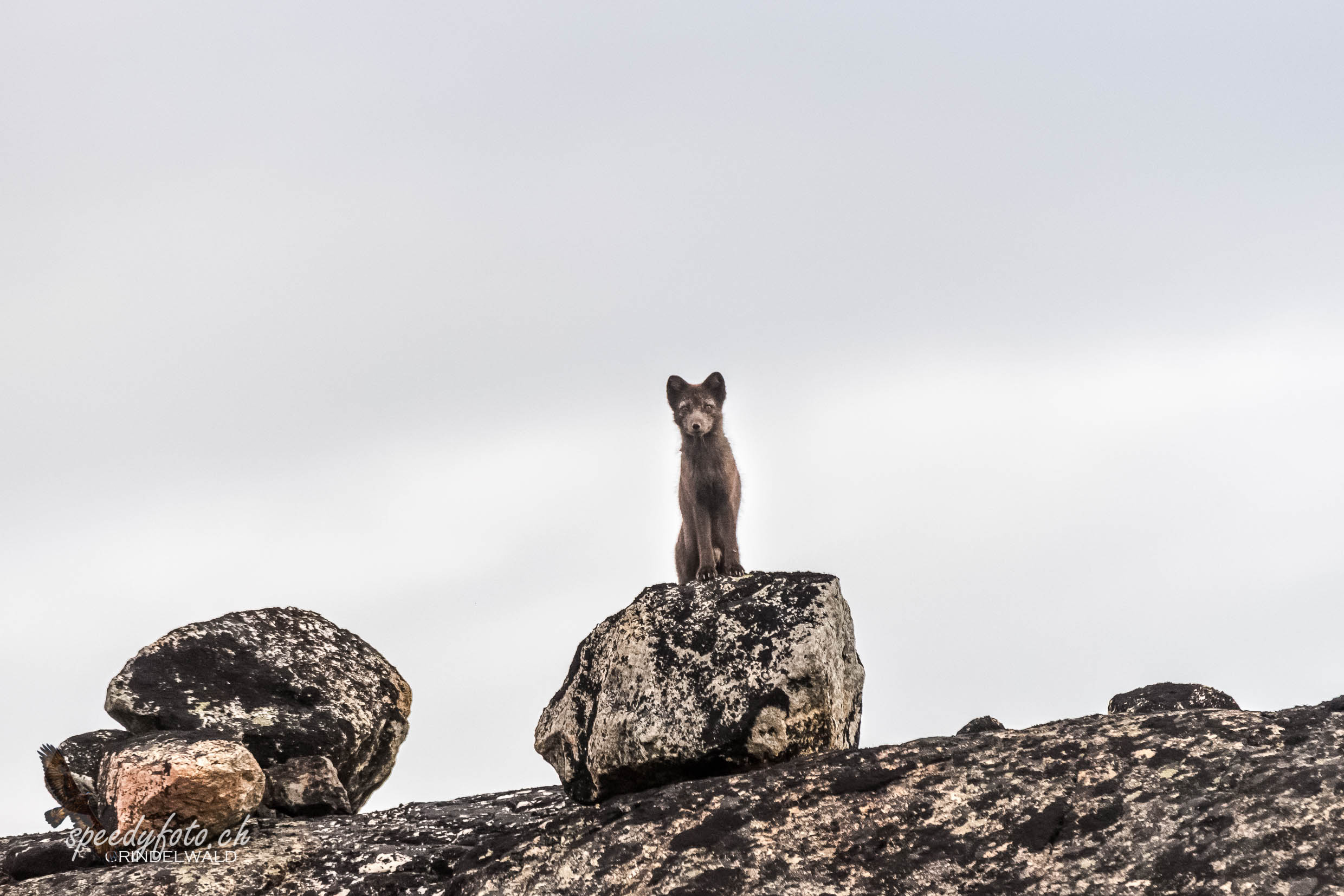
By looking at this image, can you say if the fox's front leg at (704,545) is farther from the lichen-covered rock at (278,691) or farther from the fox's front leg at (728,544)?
the lichen-covered rock at (278,691)

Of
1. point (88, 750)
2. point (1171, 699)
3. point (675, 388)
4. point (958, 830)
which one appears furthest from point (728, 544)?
point (88, 750)

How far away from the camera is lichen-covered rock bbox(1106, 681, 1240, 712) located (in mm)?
13203

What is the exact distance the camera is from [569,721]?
36.6 feet

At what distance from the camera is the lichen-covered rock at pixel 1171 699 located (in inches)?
520

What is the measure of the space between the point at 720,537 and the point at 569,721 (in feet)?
12.0

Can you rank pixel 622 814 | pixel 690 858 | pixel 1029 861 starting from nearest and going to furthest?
pixel 1029 861
pixel 690 858
pixel 622 814

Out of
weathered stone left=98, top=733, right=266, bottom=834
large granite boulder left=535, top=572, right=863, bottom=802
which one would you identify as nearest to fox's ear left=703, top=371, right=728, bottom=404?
large granite boulder left=535, top=572, right=863, bottom=802

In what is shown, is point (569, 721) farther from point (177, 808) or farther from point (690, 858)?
point (177, 808)

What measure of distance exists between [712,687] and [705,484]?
4.18 meters

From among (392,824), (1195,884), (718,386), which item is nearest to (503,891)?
(392,824)

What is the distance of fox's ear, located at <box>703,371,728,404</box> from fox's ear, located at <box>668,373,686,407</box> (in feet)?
0.86

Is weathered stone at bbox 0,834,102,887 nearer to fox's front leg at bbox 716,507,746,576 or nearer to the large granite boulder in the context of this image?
the large granite boulder

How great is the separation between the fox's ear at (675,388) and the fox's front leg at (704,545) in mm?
1463

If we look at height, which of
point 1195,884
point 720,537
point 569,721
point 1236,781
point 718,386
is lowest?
point 1195,884
